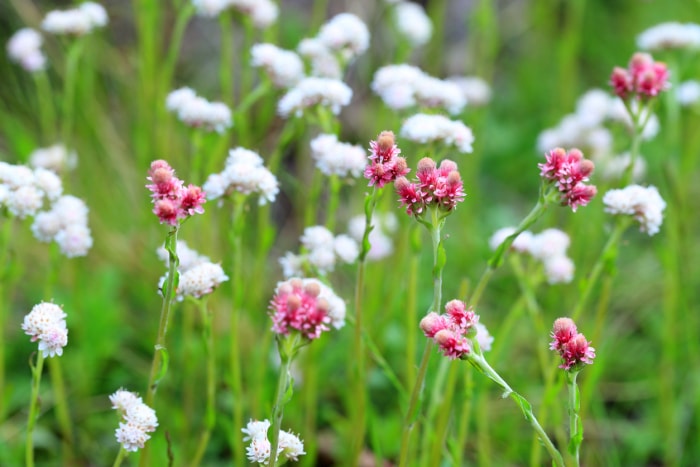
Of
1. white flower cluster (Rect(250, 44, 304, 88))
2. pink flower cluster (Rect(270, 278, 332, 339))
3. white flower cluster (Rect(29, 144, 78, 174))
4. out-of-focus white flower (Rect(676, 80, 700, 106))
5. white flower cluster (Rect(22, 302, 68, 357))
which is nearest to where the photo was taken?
pink flower cluster (Rect(270, 278, 332, 339))

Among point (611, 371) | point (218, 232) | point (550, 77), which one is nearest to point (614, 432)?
point (611, 371)

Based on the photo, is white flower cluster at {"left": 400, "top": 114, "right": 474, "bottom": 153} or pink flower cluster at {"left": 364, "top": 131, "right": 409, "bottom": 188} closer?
pink flower cluster at {"left": 364, "top": 131, "right": 409, "bottom": 188}

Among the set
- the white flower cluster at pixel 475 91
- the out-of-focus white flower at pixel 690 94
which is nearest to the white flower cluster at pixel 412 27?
the white flower cluster at pixel 475 91

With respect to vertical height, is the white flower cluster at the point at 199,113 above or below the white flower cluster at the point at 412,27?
below

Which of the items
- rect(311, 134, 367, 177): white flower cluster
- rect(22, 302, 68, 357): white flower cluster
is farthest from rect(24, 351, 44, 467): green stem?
rect(311, 134, 367, 177): white flower cluster

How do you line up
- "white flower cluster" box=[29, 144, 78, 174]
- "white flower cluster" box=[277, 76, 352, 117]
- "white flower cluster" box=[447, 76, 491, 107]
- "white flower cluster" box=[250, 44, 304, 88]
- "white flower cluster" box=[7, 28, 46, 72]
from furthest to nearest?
"white flower cluster" box=[447, 76, 491, 107] < "white flower cluster" box=[7, 28, 46, 72] < "white flower cluster" box=[29, 144, 78, 174] < "white flower cluster" box=[250, 44, 304, 88] < "white flower cluster" box=[277, 76, 352, 117]

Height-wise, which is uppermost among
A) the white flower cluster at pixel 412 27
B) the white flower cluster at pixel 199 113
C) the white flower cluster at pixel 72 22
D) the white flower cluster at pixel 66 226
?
the white flower cluster at pixel 412 27

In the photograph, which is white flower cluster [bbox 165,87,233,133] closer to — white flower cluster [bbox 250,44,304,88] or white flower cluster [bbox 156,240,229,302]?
white flower cluster [bbox 250,44,304,88]

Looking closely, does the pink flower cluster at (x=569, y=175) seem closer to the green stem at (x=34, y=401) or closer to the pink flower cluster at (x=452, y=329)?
the pink flower cluster at (x=452, y=329)
